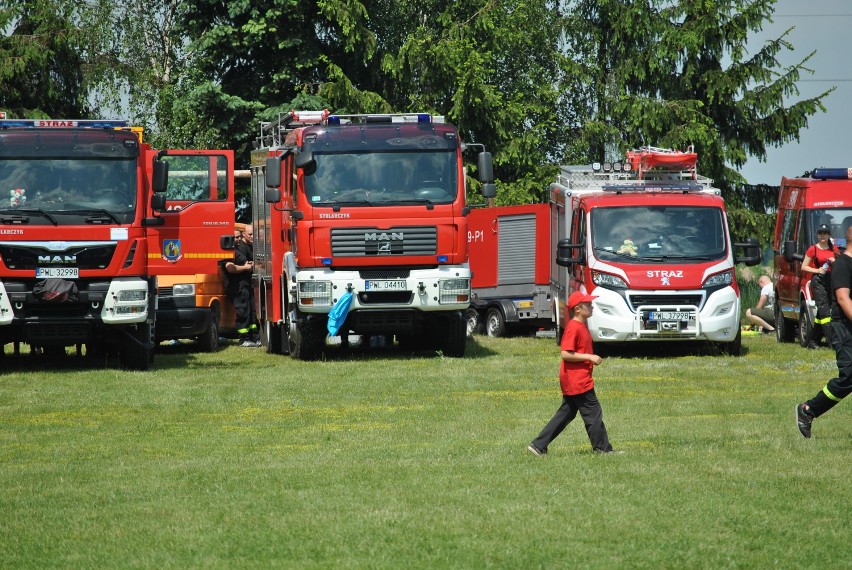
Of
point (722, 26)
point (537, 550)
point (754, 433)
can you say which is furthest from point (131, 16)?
point (537, 550)

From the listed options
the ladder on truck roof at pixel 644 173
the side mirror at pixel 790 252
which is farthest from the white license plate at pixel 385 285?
the side mirror at pixel 790 252

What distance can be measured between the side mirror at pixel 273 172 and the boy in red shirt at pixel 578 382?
36.6 ft

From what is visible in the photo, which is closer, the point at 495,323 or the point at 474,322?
the point at 495,323

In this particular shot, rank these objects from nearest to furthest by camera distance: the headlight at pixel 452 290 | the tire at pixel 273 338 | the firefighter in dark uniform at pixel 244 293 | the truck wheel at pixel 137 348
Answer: the truck wheel at pixel 137 348 < the headlight at pixel 452 290 < the tire at pixel 273 338 < the firefighter in dark uniform at pixel 244 293

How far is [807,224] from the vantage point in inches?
965

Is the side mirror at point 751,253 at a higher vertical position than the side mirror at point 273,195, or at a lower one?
lower

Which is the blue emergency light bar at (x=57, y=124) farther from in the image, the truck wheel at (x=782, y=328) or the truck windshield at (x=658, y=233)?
the truck wheel at (x=782, y=328)

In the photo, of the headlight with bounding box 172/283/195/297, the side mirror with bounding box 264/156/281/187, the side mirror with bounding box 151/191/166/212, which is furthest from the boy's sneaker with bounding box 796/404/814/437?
the headlight with bounding box 172/283/195/297

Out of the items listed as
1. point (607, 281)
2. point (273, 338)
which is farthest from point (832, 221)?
point (273, 338)

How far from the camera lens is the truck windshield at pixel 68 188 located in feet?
63.6

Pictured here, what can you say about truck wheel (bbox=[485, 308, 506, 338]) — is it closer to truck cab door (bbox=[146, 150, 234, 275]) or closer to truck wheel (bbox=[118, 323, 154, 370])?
truck cab door (bbox=[146, 150, 234, 275])

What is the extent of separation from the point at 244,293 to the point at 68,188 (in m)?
8.33

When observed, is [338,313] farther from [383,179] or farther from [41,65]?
[41,65]

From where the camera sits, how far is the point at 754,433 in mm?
12953
